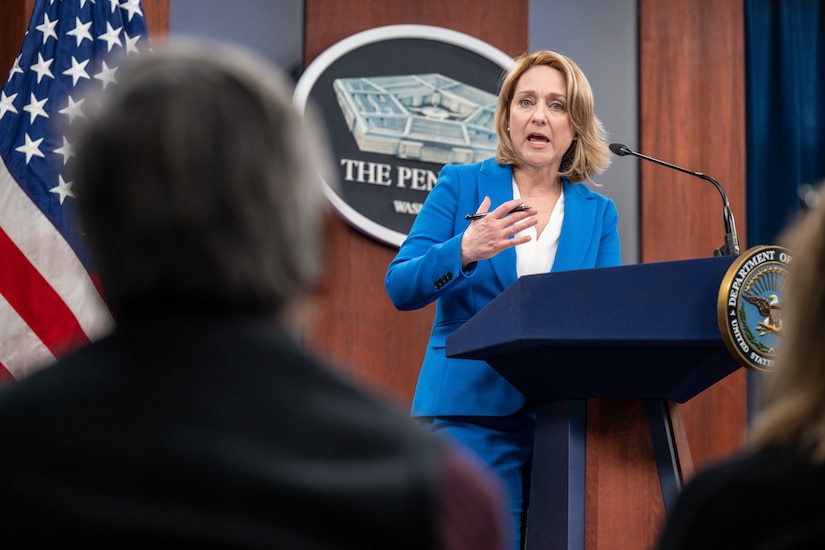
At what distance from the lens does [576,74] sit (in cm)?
277

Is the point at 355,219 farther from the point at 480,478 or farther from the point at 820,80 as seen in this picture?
the point at 480,478

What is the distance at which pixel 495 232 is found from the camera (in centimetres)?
226

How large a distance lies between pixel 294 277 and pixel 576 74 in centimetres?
213

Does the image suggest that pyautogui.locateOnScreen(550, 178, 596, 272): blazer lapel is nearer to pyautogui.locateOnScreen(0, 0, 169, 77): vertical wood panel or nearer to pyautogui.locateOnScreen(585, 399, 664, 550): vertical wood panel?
pyautogui.locateOnScreen(585, 399, 664, 550): vertical wood panel

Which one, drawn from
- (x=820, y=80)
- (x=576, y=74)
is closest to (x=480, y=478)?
(x=576, y=74)

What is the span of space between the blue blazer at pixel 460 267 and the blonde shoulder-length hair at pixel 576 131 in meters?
0.05

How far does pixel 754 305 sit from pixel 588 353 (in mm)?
320

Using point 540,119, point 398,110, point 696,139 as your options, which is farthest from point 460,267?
point 696,139

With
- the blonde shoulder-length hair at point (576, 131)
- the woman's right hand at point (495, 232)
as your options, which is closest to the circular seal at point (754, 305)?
the woman's right hand at point (495, 232)

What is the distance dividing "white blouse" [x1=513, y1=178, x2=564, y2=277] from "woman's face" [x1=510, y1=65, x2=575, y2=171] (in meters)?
0.17

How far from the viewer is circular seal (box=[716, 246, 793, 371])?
6.53ft

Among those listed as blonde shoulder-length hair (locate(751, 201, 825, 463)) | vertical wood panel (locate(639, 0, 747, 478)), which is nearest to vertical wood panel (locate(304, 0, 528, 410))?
vertical wood panel (locate(639, 0, 747, 478))

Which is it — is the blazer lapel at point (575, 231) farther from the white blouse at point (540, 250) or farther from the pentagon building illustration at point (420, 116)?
the pentagon building illustration at point (420, 116)

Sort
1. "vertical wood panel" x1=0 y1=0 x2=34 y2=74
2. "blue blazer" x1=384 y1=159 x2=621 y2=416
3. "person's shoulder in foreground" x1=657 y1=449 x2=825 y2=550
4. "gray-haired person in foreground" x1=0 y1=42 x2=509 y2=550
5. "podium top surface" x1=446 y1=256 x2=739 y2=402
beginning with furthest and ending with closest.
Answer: "vertical wood panel" x1=0 y1=0 x2=34 y2=74, "blue blazer" x1=384 y1=159 x2=621 y2=416, "podium top surface" x1=446 y1=256 x2=739 y2=402, "person's shoulder in foreground" x1=657 y1=449 x2=825 y2=550, "gray-haired person in foreground" x1=0 y1=42 x2=509 y2=550
